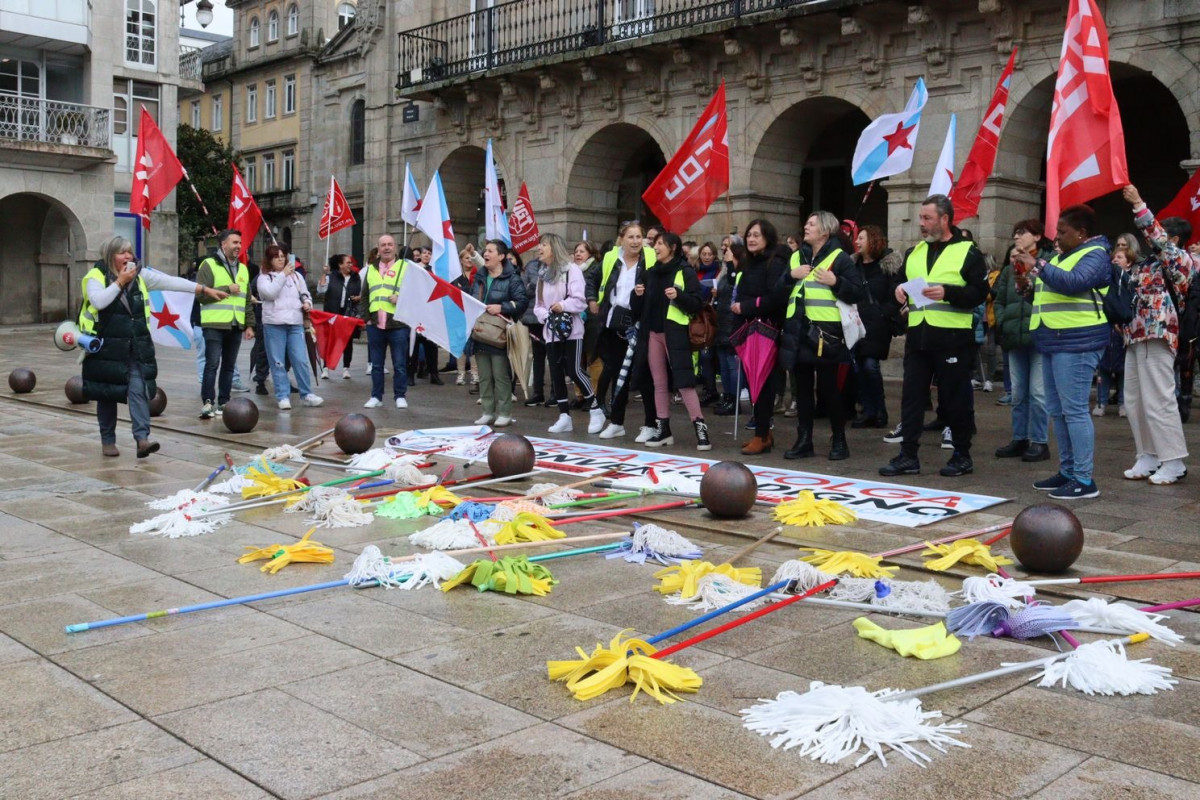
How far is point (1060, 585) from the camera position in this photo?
529 centimetres

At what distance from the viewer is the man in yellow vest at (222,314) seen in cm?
1220

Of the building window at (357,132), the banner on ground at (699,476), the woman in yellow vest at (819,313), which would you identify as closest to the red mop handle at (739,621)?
the banner on ground at (699,476)

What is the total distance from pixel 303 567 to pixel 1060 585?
352cm

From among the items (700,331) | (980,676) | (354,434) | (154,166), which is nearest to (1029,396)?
(700,331)

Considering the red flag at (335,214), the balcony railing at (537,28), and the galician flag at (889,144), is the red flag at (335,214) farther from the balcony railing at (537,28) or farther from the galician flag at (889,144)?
the galician flag at (889,144)

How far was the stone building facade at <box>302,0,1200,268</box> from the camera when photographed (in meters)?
16.0

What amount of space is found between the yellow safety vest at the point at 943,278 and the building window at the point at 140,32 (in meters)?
34.0

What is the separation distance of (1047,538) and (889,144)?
718 centimetres

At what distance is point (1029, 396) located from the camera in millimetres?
9523

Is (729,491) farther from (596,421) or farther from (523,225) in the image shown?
(523,225)

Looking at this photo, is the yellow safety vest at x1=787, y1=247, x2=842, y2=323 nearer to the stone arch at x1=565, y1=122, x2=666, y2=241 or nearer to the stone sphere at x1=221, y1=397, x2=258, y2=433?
the stone sphere at x1=221, y1=397, x2=258, y2=433

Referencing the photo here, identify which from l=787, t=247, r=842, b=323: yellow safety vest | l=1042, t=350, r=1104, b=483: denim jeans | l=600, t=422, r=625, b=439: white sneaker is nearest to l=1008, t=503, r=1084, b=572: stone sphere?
l=1042, t=350, r=1104, b=483: denim jeans

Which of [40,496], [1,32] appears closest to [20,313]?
[1,32]

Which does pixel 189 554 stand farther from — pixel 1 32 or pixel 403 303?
pixel 1 32
